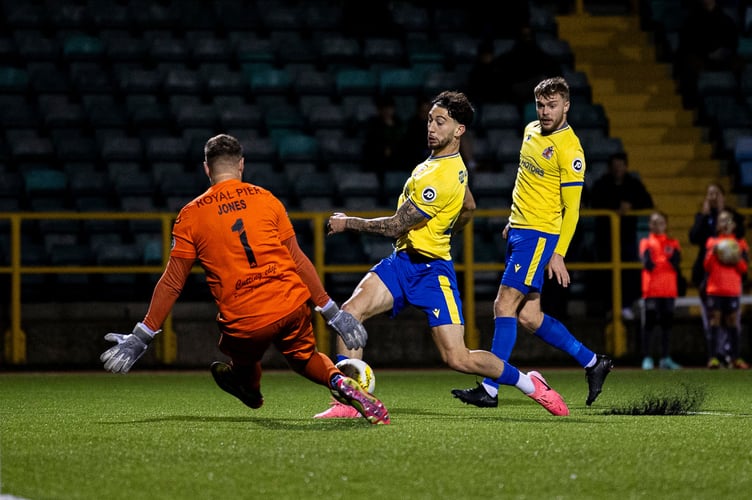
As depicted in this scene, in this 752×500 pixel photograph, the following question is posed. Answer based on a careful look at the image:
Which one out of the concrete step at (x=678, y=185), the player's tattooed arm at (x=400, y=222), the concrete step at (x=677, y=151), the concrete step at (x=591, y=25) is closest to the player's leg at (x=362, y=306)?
the player's tattooed arm at (x=400, y=222)

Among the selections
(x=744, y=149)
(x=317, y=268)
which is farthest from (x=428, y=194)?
(x=744, y=149)

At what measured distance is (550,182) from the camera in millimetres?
8453

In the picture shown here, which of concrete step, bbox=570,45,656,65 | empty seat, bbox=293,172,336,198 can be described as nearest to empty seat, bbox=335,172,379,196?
empty seat, bbox=293,172,336,198

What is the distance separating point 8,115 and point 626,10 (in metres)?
9.54

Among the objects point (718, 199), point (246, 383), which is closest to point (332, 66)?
point (718, 199)

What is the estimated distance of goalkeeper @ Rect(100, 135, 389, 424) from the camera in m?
6.69

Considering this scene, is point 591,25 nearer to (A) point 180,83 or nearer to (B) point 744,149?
(B) point 744,149

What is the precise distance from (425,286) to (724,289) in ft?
22.2

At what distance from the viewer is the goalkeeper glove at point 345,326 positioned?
6684mm

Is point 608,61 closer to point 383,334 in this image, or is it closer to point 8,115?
point 383,334

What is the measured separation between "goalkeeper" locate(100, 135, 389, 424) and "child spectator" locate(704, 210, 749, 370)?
7.54 meters

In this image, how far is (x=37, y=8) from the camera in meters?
17.5

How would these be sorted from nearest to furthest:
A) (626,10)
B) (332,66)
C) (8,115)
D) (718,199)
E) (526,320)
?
(526,320) < (718,199) < (8,115) < (332,66) < (626,10)

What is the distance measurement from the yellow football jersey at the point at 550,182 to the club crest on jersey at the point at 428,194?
0.99m
